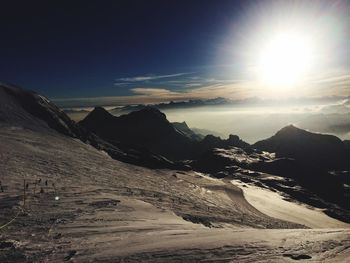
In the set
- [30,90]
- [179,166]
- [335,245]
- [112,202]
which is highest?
[30,90]

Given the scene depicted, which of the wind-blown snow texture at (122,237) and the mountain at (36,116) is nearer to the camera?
the wind-blown snow texture at (122,237)

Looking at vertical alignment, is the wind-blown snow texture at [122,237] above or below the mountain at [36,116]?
below

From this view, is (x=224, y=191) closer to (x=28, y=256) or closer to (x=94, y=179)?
(x=94, y=179)

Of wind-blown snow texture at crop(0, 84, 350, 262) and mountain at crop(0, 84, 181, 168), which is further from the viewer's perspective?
mountain at crop(0, 84, 181, 168)

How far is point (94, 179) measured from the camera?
46875 millimetres

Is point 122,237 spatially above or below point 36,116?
below

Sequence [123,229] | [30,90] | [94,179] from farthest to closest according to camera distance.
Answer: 1. [30,90]
2. [94,179]
3. [123,229]

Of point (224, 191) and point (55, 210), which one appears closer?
point (55, 210)

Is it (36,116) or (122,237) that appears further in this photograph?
(36,116)

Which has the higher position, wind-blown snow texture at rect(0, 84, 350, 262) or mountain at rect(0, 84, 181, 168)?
mountain at rect(0, 84, 181, 168)

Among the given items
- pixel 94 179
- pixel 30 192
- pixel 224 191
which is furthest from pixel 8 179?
pixel 224 191

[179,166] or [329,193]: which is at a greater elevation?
[179,166]

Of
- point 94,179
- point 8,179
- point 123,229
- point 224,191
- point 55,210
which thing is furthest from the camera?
point 224,191

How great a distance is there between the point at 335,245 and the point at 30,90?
103 metres
